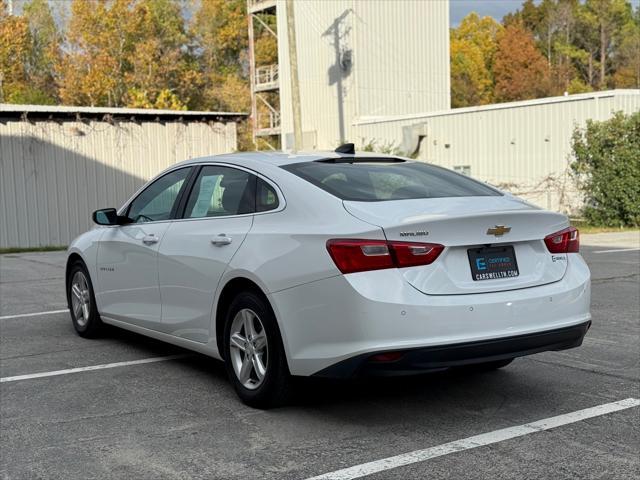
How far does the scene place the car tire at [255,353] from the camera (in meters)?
4.93

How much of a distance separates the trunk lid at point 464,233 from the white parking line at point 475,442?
78 cm

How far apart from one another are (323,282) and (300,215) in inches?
22.1

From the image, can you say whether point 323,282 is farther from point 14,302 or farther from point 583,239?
point 583,239

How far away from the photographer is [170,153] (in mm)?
26234

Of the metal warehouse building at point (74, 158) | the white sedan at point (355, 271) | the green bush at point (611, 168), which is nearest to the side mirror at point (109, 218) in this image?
the white sedan at point (355, 271)

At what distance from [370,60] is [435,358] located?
36.3 meters

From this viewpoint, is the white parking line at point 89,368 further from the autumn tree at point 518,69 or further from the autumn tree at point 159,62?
the autumn tree at point 518,69

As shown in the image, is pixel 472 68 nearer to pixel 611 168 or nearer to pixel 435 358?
pixel 611 168

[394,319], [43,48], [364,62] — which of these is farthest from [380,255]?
[43,48]

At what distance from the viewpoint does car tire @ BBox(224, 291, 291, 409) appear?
493cm

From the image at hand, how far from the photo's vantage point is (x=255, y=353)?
5148mm

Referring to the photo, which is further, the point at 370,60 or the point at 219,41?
the point at 219,41

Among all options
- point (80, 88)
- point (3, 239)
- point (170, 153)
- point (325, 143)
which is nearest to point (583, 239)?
point (170, 153)

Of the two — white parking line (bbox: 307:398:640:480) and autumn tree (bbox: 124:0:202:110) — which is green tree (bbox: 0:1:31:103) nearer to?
autumn tree (bbox: 124:0:202:110)
